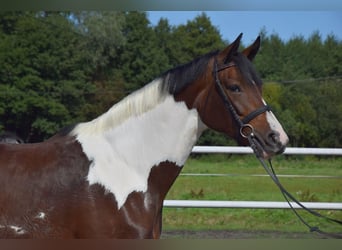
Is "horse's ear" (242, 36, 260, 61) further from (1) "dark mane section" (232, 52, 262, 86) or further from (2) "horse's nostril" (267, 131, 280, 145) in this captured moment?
(2) "horse's nostril" (267, 131, 280, 145)

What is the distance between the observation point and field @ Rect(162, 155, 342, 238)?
20.5ft

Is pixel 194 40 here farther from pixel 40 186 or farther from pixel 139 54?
pixel 40 186

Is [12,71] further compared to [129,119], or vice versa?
[12,71]

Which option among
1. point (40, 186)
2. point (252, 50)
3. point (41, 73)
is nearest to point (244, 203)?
point (252, 50)

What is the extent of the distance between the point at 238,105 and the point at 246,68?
0.21 m

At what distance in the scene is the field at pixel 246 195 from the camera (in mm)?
6250

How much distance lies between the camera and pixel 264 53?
75.8ft

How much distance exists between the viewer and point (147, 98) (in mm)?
2770

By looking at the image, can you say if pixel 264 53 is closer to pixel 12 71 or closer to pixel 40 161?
pixel 12 71

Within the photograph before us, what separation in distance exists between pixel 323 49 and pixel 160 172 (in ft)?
70.4

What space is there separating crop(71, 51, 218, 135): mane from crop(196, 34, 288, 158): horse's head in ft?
0.34

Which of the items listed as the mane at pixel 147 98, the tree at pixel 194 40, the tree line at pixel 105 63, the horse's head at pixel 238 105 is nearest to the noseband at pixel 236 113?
the horse's head at pixel 238 105

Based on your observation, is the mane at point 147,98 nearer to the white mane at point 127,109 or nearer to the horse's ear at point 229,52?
the white mane at point 127,109

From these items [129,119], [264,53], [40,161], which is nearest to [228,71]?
[129,119]
